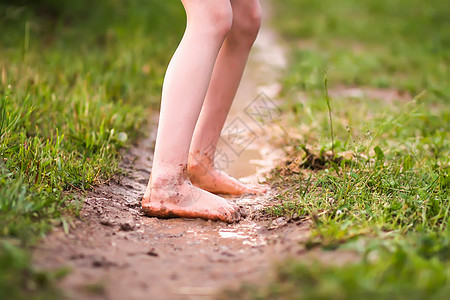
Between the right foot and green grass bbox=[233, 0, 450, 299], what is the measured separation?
0.62 ft

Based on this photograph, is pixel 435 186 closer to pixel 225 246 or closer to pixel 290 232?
pixel 290 232

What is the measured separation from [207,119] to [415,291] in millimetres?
1241

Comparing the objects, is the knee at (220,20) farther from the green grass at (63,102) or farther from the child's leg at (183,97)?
the green grass at (63,102)

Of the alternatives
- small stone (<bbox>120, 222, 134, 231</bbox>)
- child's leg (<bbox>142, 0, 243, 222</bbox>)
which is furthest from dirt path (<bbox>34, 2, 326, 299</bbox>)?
child's leg (<bbox>142, 0, 243, 222</bbox>)

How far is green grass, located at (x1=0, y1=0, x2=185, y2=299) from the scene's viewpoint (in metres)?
1.37

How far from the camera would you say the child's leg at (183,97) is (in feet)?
5.59

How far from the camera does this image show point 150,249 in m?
1.46

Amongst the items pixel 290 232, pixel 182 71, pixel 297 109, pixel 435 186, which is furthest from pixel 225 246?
pixel 297 109

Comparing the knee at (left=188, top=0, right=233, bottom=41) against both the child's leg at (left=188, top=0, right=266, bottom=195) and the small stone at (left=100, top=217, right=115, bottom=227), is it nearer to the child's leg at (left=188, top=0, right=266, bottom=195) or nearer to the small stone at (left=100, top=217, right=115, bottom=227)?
the child's leg at (left=188, top=0, right=266, bottom=195)

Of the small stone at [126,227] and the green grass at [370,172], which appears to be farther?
the small stone at [126,227]

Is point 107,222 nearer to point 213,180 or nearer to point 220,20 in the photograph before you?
point 213,180

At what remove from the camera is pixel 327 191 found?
1833 mm

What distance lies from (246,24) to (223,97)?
325mm

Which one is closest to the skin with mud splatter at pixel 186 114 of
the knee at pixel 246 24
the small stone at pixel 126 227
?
the small stone at pixel 126 227
